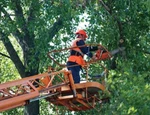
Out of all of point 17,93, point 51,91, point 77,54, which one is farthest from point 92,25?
point 17,93

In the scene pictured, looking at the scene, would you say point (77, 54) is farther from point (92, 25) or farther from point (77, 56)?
point (92, 25)

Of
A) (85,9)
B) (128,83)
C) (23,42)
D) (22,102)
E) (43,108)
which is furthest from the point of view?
(43,108)

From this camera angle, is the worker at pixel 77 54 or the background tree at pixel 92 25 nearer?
the worker at pixel 77 54

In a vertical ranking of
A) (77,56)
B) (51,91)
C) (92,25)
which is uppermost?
(92,25)

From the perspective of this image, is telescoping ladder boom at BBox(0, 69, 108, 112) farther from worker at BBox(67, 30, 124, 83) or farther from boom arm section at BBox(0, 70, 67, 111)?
worker at BBox(67, 30, 124, 83)

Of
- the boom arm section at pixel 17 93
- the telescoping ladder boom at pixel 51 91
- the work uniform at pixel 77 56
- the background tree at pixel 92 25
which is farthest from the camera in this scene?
the background tree at pixel 92 25

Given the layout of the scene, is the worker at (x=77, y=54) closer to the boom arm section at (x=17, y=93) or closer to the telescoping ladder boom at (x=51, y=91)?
the telescoping ladder boom at (x=51, y=91)

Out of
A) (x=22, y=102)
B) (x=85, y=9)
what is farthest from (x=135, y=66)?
(x=22, y=102)

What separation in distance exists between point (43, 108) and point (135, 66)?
797 cm

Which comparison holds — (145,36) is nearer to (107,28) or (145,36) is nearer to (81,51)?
(107,28)

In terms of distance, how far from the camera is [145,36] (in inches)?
560

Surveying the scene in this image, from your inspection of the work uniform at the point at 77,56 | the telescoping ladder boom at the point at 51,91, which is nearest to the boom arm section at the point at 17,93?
the telescoping ladder boom at the point at 51,91

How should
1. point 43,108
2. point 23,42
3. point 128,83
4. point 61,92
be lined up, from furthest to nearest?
1. point 43,108
2. point 23,42
3. point 61,92
4. point 128,83

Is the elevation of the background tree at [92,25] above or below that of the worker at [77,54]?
above
